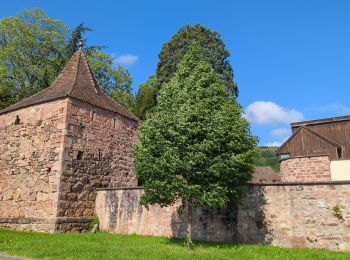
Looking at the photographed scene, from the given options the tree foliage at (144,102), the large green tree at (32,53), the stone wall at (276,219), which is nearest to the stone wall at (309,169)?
the stone wall at (276,219)

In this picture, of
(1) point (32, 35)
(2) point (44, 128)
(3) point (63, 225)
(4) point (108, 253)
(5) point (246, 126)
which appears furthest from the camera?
(1) point (32, 35)

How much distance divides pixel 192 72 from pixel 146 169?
4045 millimetres

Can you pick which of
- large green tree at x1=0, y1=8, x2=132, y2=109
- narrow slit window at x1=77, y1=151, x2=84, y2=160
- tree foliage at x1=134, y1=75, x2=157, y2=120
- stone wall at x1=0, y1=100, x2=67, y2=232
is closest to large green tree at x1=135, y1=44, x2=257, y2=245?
narrow slit window at x1=77, y1=151, x2=84, y2=160

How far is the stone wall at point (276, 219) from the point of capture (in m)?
11.9

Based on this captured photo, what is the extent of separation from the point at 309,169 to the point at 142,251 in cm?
1177

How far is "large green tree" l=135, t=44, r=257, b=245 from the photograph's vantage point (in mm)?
11633

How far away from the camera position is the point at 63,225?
52.6 feet

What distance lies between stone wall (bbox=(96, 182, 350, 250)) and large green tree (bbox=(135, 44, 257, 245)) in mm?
1056

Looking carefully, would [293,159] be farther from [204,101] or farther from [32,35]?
[32,35]

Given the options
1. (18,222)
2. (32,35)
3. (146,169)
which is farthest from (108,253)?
(32,35)

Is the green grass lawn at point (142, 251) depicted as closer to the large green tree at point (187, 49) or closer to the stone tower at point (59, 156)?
the stone tower at point (59, 156)

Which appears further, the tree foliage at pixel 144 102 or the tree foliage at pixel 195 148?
the tree foliage at pixel 144 102

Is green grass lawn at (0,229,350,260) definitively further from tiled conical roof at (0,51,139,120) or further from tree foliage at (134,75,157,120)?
tree foliage at (134,75,157,120)

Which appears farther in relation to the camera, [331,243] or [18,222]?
[18,222]
